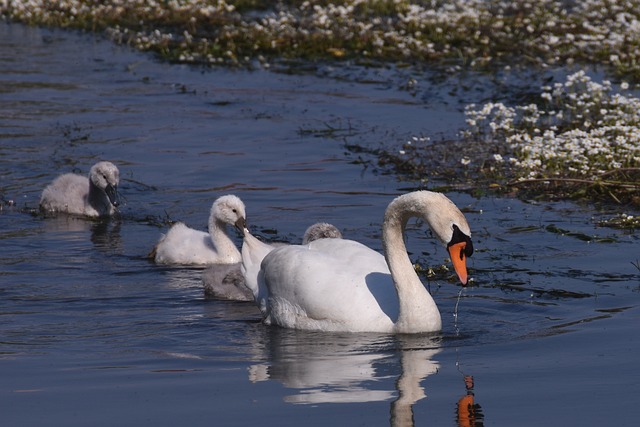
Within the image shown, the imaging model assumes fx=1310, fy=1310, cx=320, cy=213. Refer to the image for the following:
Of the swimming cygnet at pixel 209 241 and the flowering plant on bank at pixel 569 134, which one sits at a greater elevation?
the flowering plant on bank at pixel 569 134

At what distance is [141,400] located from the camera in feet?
23.6

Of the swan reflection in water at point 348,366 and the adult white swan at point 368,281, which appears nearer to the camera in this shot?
the swan reflection in water at point 348,366

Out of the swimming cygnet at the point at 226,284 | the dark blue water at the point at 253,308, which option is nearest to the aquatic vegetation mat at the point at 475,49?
the dark blue water at the point at 253,308

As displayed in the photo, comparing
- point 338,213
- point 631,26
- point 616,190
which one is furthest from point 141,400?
point 631,26

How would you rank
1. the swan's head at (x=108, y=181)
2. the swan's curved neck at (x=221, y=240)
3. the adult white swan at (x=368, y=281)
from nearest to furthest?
the adult white swan at (x=368, y=281)
the swan's curved neck at (x=221, y=240)
the swan's head at (x=108, y=181)

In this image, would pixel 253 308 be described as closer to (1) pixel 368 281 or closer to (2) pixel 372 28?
(1) pixel 368 281

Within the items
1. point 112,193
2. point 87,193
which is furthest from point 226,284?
point 87,193

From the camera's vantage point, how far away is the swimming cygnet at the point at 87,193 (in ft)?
43.7

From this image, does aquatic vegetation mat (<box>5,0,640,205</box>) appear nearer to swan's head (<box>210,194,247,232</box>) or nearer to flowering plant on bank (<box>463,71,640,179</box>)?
flowering plant on bank (<box>463,71,640,179</box>)

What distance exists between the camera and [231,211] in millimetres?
11531

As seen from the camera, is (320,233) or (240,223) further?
(240,223)

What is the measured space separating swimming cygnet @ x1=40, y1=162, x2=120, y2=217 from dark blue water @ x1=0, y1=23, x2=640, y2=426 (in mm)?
191

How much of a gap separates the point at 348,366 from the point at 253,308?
2.38 m

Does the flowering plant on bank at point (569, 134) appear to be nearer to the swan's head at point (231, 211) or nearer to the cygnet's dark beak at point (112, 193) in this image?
the swan's head at point (231, 211)
